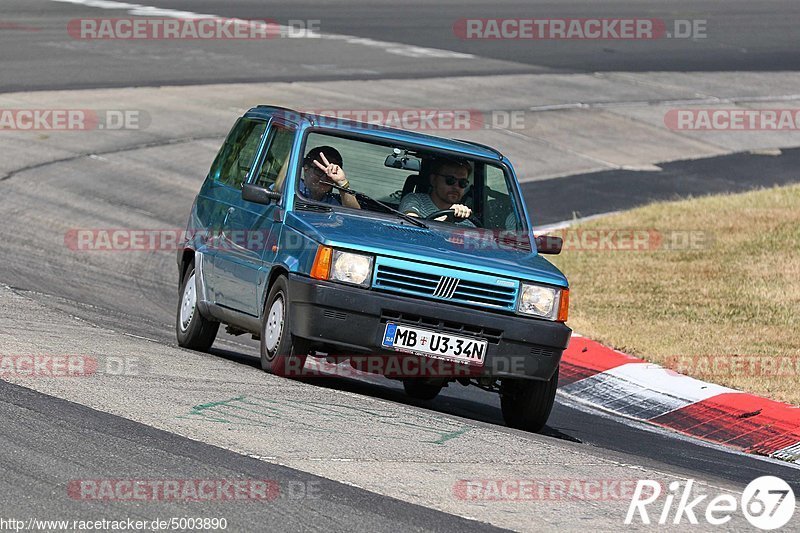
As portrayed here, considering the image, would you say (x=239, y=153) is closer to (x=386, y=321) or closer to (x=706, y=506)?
(x=386, y=321)

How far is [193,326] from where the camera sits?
34.3ft

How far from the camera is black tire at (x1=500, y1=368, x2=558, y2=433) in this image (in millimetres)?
8914

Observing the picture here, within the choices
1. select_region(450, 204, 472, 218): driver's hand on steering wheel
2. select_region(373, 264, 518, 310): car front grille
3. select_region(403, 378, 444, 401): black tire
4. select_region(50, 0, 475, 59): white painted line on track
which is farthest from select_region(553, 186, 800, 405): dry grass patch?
select_region(50, 0, 475, 59): white painted line on track

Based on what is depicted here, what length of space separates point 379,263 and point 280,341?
81cm

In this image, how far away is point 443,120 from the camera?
2333 centimetres

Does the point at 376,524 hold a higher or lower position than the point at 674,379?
higher

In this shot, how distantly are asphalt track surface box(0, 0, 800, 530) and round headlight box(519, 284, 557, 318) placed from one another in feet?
2.59

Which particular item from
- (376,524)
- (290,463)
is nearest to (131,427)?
(290,463)

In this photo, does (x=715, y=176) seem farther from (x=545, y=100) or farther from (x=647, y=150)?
(x=545, y=100)

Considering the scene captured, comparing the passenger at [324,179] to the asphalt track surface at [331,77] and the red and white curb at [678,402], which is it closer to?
the asphalt track surface at [331,77]

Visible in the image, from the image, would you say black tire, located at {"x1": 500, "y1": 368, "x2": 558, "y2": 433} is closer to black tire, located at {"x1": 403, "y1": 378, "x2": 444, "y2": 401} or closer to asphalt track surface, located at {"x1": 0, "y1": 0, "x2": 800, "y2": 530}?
asphalt track surface, located at {"x1": 0, "y1": 0, "x2": 800, "y2": 530}

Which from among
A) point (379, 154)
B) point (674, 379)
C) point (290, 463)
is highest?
point (379, 154)

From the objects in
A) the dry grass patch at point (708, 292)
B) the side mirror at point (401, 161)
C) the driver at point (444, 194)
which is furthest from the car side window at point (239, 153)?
the dry grass patch at point (708, 292)

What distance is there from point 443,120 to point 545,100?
11.4 feet
